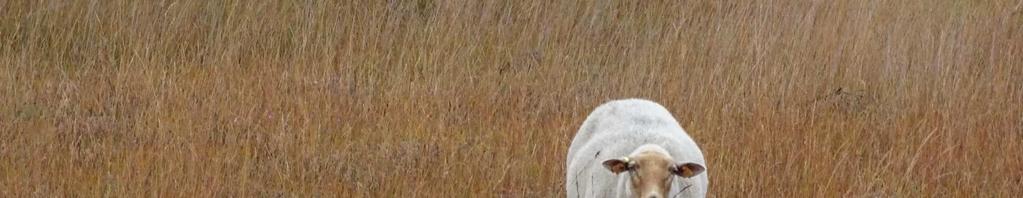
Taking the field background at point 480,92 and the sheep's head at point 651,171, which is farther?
the field background at point 480,92

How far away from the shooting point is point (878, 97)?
22.7 feet

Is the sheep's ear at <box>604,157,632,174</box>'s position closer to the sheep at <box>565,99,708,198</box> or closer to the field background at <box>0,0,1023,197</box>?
the sheep at <box>565,99,708,198</box>

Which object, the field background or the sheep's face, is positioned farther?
the field background

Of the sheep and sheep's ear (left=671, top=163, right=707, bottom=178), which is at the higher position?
sheep's ear (left=671, top=163, right=707, bottom=178)

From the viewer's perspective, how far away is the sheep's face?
3.63 meters

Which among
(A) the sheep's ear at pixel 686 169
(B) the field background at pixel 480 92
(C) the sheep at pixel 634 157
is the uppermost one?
(A) the sheep's ear at pixel 686 169

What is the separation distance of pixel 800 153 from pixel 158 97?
7.99 feet

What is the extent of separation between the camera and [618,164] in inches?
147

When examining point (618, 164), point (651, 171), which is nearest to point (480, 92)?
point (618, 164)

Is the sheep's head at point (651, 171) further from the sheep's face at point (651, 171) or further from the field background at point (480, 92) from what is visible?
the field background at point (480, 92)

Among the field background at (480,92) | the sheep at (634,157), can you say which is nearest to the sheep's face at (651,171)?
the sheep at (634,157)

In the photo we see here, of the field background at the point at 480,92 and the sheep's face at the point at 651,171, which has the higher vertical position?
the sheep's face at the point at 651,171

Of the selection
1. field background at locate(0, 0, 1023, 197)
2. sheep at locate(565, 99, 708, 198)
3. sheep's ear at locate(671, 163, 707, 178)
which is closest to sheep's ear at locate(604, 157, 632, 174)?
sheep at locate(565, 99, 708, 198)

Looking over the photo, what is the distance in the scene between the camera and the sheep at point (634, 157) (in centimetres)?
367
